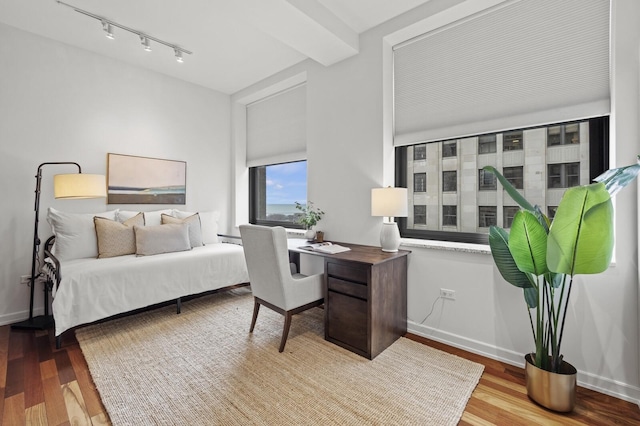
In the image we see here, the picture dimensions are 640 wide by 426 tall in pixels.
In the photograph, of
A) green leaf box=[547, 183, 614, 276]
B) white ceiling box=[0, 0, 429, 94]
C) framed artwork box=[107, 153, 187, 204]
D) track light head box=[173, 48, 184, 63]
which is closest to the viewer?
green leaf box=[547, 183, 614, 276]

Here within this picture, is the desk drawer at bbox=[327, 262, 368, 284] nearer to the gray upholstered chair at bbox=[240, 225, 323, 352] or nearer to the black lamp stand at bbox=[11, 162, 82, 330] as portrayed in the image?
the gray upholstered chair at bbox=[240, 225, 323, 352]

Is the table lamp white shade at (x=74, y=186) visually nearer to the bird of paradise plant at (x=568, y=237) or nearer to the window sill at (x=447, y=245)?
the window sill at (x=447, y=245)

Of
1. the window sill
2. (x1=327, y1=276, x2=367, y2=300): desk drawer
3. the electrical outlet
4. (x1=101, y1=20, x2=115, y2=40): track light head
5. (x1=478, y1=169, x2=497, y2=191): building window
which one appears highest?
(x1=101, y1=20, x2=115, y2=40): track light head

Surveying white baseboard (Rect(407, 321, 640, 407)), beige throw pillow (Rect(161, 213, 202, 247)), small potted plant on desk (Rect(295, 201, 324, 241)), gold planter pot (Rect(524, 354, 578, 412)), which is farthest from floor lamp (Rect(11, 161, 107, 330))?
gold planter pot (Rect(524, 354, 578, 412))

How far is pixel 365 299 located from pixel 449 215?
111 cm

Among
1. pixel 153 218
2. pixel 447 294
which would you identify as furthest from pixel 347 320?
pixel 153 218

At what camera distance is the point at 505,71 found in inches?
87.0

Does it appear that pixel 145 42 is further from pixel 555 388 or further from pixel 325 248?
pixel 555 388

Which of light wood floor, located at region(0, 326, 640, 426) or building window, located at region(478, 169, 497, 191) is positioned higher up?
building window, located at region(478, 169, 497, 191)

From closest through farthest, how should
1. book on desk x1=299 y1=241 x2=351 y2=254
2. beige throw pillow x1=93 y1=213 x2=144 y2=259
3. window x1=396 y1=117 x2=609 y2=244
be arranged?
window x1=396 y1=117 x2=609 y2=244 → book on desk x1=299 y1=241 x2=351 y2=254 → beige throw pillow x1=93 y1=213 x2=144 y2=259

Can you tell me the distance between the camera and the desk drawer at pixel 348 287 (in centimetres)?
219

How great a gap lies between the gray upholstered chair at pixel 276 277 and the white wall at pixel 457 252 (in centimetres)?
85

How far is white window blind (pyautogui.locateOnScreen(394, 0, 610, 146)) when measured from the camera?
6.23ft

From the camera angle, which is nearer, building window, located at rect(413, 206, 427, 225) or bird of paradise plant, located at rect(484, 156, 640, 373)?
bird of paradise plant, located at rect(484, 156, 640, 373)
